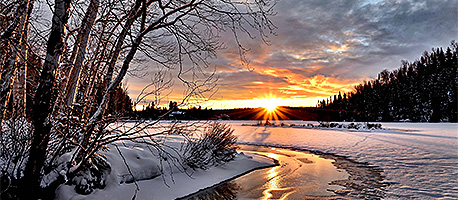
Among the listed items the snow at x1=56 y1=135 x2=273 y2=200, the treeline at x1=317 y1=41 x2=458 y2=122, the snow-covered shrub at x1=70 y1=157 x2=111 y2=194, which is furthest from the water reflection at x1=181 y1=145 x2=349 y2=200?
the treeline at x1=317 y1=41 x2=458 y2=122

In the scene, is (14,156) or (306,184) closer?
(14,156)

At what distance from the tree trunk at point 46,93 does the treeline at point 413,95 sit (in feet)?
193

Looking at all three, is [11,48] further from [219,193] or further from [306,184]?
[306,184]

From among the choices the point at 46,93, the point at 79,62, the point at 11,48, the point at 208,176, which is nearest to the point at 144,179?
the point at 208,176

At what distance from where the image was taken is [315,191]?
20.2ft

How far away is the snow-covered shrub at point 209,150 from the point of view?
789cm

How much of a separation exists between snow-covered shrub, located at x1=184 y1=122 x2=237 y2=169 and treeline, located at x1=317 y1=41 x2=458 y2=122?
173 feet

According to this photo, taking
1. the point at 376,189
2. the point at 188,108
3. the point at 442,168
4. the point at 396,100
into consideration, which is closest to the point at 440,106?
the point at 396,100

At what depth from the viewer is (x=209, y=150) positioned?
28.6 ft

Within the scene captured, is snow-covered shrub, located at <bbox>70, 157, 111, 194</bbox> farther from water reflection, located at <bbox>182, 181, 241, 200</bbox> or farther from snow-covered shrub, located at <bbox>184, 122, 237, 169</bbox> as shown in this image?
snow-covered shrub, located at <bbox>184, 122, 237, 169</bbox>

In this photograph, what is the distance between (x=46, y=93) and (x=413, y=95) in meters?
65.2

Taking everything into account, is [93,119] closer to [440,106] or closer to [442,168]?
[442,168]

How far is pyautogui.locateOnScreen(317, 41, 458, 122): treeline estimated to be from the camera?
4812 centimetres

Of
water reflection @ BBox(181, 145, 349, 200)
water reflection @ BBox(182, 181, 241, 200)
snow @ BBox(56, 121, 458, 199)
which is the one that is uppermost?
snow @ BBox(56, 121, 458, 199)
